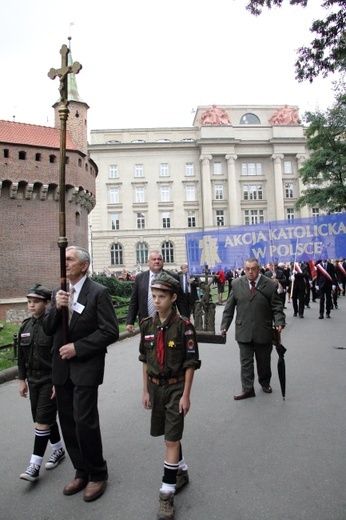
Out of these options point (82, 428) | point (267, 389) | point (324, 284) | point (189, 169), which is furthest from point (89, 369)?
point (189, 169)

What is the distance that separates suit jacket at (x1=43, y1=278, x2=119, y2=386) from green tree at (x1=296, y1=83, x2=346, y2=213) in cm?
3036

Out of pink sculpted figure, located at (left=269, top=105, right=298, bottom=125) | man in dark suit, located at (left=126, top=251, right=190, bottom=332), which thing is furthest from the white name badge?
pink sculpted figure, located at (left=269, top=105, right=298, bottom=125)

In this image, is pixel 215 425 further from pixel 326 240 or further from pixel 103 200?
pixel 103 200

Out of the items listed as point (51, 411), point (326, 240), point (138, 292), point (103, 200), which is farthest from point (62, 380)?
point (103, 200)

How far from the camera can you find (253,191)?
217ft

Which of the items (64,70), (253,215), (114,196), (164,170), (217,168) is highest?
(217,168)

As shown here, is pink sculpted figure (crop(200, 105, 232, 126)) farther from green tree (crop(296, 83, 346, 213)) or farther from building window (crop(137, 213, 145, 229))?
green tree (crop(296, 83, 346, 213))

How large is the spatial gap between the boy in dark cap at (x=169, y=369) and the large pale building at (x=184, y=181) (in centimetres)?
5805

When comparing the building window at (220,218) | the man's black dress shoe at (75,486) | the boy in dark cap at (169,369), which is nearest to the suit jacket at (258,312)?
the boy in dark cap at (169,369)

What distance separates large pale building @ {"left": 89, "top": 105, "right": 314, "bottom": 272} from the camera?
6281 centimetres

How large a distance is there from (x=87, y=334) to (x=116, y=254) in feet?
196

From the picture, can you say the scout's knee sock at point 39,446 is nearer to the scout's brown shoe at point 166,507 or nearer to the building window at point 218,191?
the scout's brown shoe at point 166,507

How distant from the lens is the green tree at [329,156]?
101ft

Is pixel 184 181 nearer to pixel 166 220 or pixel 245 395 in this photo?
pixel 166 220
